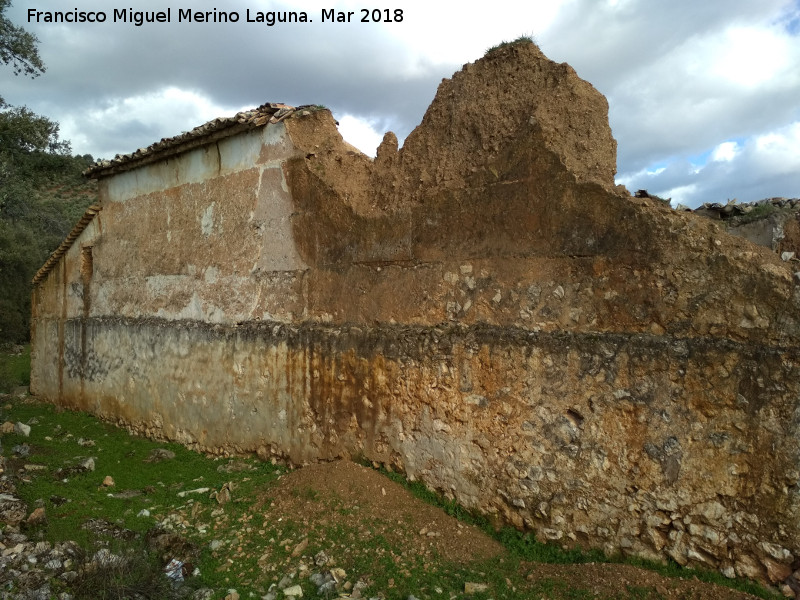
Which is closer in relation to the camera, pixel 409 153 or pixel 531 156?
pixel 531 156

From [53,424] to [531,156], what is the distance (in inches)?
358

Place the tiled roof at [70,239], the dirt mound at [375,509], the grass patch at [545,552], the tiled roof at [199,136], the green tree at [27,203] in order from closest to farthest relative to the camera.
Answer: the grass patch at [545,552]
the dirt mound at [375,509]
the tiled roof at [199,136]
the tiled roof at [70,239]
the green tree at [27,203]

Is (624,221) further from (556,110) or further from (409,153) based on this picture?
(409,153)

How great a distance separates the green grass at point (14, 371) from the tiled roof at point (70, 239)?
2390 millimetres

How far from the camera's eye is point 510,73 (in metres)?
5.50

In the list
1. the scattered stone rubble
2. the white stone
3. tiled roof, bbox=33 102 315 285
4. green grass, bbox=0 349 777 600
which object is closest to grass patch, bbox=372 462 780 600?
green grass, bbox=0 349 777 600

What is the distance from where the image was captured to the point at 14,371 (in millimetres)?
14555

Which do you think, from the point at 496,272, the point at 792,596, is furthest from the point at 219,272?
the point at 792,596

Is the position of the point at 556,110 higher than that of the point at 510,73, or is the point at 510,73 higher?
the point at 510,73

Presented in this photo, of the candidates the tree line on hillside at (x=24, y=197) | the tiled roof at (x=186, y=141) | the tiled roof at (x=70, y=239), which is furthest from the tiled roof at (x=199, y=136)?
the tree line on hillside at (x=24, y=197)

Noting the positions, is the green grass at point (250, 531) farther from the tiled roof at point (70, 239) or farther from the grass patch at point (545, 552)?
the tiled roof at point (70, 239)

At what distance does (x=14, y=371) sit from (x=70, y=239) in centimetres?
576

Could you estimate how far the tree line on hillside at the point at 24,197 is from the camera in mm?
11961

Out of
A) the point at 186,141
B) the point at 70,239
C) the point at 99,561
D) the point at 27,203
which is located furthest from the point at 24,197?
the point at 99,561
